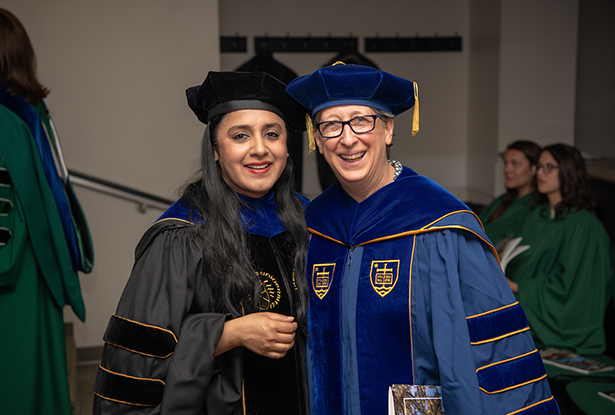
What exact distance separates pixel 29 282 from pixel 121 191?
1.42 m

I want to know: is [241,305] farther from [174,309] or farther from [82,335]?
[82,335]

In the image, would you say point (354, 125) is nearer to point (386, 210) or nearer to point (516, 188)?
point (386, 210)

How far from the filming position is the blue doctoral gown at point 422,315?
1.51 meters

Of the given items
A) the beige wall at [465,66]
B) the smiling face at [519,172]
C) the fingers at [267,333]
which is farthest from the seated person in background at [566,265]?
the fingers at [267,333]

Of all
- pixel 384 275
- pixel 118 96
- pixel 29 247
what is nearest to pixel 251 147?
pixel 384 275

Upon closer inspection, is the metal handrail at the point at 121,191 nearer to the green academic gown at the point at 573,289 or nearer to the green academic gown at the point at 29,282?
the green academic gown at the point at 29,282

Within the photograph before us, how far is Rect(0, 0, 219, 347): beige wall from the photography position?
3947mm

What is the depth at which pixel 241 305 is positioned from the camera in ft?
5.48

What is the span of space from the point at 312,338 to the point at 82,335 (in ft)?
9.98

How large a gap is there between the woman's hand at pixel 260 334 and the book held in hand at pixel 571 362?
2.29 m

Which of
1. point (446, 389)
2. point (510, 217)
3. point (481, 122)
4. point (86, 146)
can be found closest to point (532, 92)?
point (481, 122)

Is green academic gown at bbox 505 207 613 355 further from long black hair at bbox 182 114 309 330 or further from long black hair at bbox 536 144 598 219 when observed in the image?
long black hair at bbox 182 114 309 330

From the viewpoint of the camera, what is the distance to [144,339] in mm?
1509

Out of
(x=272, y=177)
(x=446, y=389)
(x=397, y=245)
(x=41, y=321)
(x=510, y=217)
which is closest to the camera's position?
(x=446, y=389)
